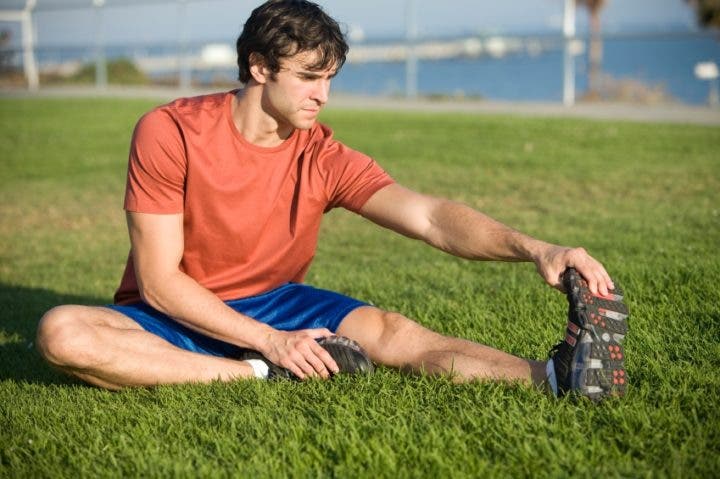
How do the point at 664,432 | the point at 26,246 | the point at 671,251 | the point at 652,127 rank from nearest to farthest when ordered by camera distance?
the point at 664,432
the point at 671,251
the point at 26,246
the point at 652,127

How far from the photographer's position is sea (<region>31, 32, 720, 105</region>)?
21.9 metres

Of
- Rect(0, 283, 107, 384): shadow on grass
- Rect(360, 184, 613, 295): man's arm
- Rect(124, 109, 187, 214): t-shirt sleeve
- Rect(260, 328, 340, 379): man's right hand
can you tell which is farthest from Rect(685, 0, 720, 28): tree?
Rect(260, 328, 340, 379): man's right hand

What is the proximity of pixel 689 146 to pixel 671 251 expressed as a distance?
691 centimetres

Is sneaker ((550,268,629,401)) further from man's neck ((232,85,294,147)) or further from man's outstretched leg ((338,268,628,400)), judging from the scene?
man's neck ((232,85,294,147))

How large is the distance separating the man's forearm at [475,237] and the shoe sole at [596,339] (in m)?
0.28

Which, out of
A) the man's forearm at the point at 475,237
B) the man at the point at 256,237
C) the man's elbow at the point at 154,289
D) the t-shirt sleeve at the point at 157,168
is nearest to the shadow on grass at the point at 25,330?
the man at the point at 256,237

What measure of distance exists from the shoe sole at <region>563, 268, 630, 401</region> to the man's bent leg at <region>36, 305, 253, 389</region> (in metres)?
1.43

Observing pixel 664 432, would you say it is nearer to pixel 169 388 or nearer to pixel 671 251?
pixel 169 388

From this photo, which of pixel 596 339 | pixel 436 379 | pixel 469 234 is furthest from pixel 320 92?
pixel 596 339

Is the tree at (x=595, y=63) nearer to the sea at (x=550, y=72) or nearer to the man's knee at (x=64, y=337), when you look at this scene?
the sea at (x=550, y=72)

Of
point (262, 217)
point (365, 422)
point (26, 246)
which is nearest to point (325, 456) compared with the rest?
point (365, 422)

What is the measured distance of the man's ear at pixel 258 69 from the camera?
165 inches

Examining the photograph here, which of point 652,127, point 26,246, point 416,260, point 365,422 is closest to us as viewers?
point 365,422

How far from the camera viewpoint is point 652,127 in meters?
15.6
